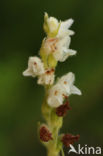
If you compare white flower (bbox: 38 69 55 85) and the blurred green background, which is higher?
the blurred green background

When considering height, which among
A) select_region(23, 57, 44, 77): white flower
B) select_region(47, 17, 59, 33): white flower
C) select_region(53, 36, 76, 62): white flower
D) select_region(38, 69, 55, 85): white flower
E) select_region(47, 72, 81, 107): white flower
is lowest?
select_region(47, 72, 81, 107): white flower

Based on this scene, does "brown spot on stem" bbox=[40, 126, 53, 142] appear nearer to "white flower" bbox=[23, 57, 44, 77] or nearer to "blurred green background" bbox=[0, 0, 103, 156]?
"white flower" bbox=[23, 57, 44, 77]

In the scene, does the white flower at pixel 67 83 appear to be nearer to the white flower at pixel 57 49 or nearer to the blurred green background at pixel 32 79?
the white flower at pixel 57 49

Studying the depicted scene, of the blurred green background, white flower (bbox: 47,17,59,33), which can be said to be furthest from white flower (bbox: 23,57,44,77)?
the blurred green background

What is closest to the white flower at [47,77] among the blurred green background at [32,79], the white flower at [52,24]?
the white flower at [52,24]

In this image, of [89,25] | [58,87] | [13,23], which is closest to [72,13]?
[89,25]

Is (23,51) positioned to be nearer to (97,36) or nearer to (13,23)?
(13,23)
